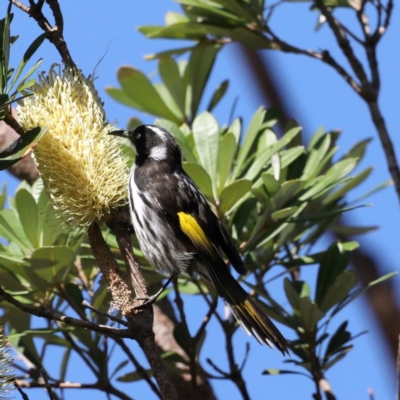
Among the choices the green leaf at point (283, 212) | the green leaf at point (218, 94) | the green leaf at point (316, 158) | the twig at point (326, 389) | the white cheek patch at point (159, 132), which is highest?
the green leaf at point (218, 94)

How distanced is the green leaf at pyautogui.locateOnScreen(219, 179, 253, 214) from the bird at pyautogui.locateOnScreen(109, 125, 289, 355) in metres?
0.05

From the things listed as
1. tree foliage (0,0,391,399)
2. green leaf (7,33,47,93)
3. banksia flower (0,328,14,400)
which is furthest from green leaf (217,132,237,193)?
banksia flower (0,328,14,400)

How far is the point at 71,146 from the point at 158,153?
84 cm

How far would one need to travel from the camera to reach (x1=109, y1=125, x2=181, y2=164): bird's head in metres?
2.77

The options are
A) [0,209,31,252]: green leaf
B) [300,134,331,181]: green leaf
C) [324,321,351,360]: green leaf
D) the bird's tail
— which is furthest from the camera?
[300,134,331,181]: green leaf

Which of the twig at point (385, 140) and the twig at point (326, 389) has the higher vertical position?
the twig at point (385, 140)

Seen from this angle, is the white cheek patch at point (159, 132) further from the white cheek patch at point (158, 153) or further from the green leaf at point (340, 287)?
the green leaf at point (340, 287)

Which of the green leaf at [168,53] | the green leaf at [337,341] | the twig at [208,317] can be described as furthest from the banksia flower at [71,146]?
the green leaf at [168,53]

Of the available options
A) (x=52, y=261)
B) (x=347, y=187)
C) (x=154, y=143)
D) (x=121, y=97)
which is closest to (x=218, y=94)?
(x=121, y=97)

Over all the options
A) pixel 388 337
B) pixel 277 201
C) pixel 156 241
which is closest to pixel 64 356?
pixel 156 241

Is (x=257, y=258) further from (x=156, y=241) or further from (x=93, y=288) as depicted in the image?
(x=93, y=288)

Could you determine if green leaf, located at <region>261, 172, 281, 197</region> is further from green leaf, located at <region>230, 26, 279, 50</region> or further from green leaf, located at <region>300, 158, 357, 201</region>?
green leaf, located at <region>230, 26, 279, 50</region>

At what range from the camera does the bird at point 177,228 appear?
250 centimetres

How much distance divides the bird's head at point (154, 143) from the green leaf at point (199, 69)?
1.16ft
